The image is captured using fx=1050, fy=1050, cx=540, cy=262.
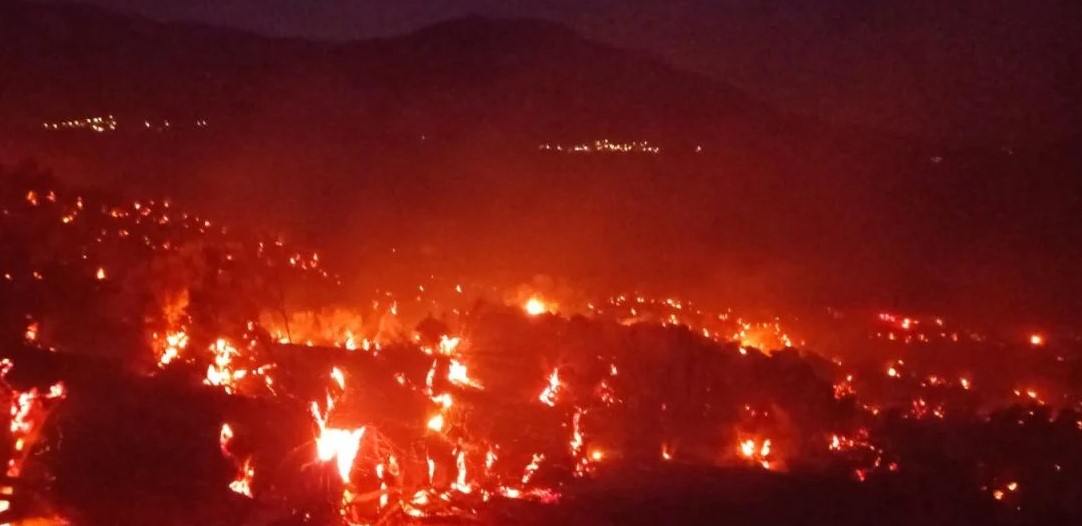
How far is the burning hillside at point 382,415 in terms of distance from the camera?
26.2 ft

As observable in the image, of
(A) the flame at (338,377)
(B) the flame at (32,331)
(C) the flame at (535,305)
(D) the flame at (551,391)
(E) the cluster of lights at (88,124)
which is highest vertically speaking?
(E) the cluster of lights at (88,124)

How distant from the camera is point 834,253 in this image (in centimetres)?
2730

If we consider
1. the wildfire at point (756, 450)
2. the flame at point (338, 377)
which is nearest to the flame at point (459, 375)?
the flame at point (338, 377)

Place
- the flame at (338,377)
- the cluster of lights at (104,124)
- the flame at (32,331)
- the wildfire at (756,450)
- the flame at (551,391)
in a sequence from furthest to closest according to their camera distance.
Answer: the cluster of lights at (104,124), the wildfire at (756,450), the flame at (551,391), the flame at (338,377), the flame at (32,331)

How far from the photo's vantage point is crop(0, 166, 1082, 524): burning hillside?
7.98 m

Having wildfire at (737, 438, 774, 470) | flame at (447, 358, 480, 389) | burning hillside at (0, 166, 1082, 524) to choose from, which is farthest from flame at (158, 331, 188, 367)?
wildfire at (737, 438, 774, 470)

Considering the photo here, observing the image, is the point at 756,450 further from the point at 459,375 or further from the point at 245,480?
the point at 245,480

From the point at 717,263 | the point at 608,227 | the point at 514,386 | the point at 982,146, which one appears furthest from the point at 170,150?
the point at 982,146

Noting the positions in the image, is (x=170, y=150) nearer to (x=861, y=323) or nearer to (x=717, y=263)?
(x=717, y=263)

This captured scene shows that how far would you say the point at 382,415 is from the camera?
10.2 meters

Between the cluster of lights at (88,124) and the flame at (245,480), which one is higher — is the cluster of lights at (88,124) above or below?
above

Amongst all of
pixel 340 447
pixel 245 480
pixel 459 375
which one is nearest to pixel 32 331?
pixel 245 480

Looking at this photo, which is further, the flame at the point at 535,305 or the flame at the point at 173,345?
the flame at the point at 535,305

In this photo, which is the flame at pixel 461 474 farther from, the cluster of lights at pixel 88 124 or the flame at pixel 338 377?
the cluster of lights at pixel 88 124
